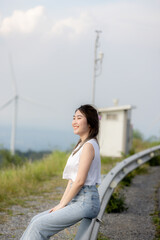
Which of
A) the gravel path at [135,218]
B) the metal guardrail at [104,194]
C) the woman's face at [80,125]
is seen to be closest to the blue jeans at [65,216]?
the metal guardrail at [104,194]

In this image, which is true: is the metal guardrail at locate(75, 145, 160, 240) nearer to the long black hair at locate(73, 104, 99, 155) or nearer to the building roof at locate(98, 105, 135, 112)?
the long black hair at locate(73, 104, 99, 155)

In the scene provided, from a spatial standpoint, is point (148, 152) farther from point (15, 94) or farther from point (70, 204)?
point (15, 94)

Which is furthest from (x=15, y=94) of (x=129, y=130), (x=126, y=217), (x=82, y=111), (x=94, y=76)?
(x=82, y=111)

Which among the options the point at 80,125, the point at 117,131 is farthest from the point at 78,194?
the point at 117,131

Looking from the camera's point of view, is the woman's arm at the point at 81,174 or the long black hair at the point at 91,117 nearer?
the woman's arm at the point at 81,174

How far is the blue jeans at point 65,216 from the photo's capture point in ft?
9.99

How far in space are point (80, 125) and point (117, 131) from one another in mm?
14483

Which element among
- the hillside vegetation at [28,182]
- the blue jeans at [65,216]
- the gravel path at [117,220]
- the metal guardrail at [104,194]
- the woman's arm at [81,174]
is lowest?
the hillside vegetation at [28,182]

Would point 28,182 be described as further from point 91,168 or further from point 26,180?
point 91,168

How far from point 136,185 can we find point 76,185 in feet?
18.8

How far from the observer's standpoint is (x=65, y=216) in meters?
3.10

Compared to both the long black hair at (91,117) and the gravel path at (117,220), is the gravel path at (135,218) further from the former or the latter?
the long black hair at (91,117)

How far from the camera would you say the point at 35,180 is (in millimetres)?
8258

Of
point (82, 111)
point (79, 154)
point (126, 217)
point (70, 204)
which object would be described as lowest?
point (126, 217)
